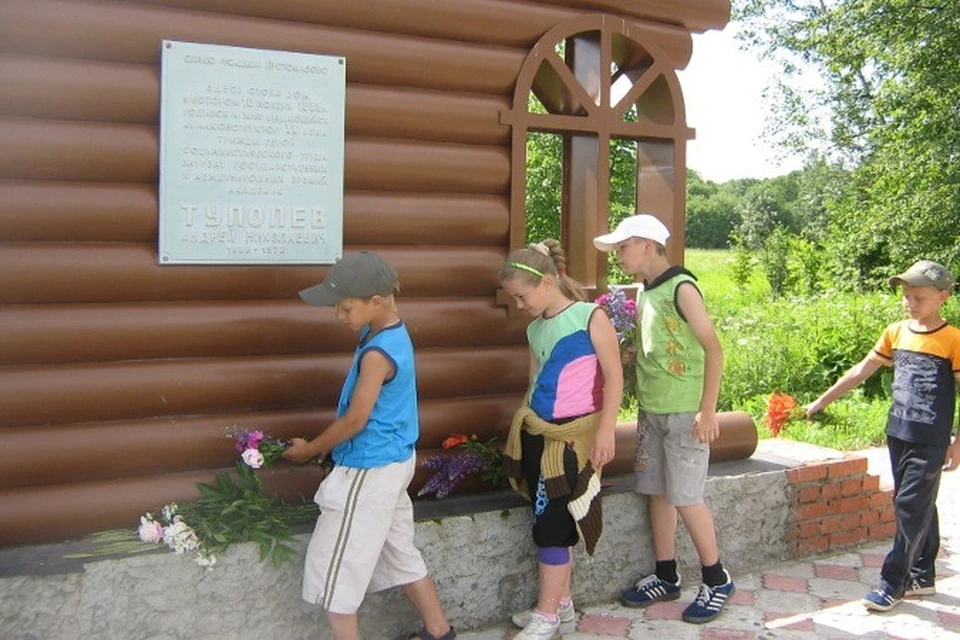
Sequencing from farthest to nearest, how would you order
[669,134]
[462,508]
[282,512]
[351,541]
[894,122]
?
[894,122] < [669,134] < [462,508] < [282,512] < [351,541]

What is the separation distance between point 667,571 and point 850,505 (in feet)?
4.83

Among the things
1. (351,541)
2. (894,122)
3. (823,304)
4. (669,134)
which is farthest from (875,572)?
(894,122)

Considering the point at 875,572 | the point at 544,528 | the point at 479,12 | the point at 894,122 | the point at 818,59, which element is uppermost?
the point at 818,59

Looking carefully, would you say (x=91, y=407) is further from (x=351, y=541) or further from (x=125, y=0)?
(x=125, y=0)

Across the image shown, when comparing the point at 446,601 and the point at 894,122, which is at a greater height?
the point at 894,122

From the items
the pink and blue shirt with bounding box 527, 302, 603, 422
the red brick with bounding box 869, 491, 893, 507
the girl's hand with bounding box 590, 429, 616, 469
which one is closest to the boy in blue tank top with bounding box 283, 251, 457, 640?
the pink and blue shirt with bounding box 527, 302, 603, 422

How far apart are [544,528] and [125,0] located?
9.01 feet

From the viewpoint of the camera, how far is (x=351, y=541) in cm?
377

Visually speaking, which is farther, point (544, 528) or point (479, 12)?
point (479, 12)

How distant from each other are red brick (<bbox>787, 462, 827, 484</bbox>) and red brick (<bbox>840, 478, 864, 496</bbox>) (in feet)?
0.67

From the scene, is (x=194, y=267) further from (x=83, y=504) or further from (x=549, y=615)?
(x=549, y=615)

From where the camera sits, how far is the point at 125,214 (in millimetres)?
3969

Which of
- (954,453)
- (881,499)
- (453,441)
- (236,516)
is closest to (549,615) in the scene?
(453,441)

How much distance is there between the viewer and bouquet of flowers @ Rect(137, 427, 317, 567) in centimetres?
389
